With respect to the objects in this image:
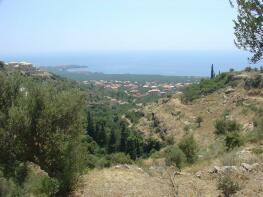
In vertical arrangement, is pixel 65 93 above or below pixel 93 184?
above

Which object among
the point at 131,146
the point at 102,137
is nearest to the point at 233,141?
the point at 131,146

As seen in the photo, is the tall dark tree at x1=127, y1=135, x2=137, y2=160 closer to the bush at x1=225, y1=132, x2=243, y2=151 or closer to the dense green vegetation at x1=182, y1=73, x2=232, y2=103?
the dense green vegetation at x1=182, y1=73, x2=232, y2=103

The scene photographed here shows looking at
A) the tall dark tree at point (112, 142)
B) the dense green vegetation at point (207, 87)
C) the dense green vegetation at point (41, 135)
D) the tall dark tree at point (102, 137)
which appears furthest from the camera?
the dense green vegetation at point (207, 87)

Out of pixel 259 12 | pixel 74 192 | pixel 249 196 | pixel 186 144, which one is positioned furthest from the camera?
pixel 186 144

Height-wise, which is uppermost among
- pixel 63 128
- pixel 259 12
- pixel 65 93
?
pixel 259 12

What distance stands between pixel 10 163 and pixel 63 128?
1.96m

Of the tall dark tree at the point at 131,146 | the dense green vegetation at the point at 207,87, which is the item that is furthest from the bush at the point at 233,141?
the dense green vegetation at the point at 207,87

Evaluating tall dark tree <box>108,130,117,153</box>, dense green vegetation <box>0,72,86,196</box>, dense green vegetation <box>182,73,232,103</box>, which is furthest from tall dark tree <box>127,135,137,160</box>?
dense green vegetation <box>0,72,86,196</box>

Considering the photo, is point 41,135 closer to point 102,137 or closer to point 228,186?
point 228,186

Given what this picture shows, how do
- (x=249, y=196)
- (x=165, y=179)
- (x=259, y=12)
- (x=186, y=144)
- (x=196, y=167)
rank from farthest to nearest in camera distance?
1. (x=186, y=144)
2. (x=196, y=167)
3. (x=165, y=179)
4. (x=249, y=196)
5. (x=259, y=12)

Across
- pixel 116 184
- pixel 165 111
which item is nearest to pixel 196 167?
pixel 116 184

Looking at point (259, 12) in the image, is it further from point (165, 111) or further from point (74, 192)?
point (165, 111)

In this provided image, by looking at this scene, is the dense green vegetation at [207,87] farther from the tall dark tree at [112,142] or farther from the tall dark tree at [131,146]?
the tall dark tree at [131,146]

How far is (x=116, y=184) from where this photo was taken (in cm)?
1273
